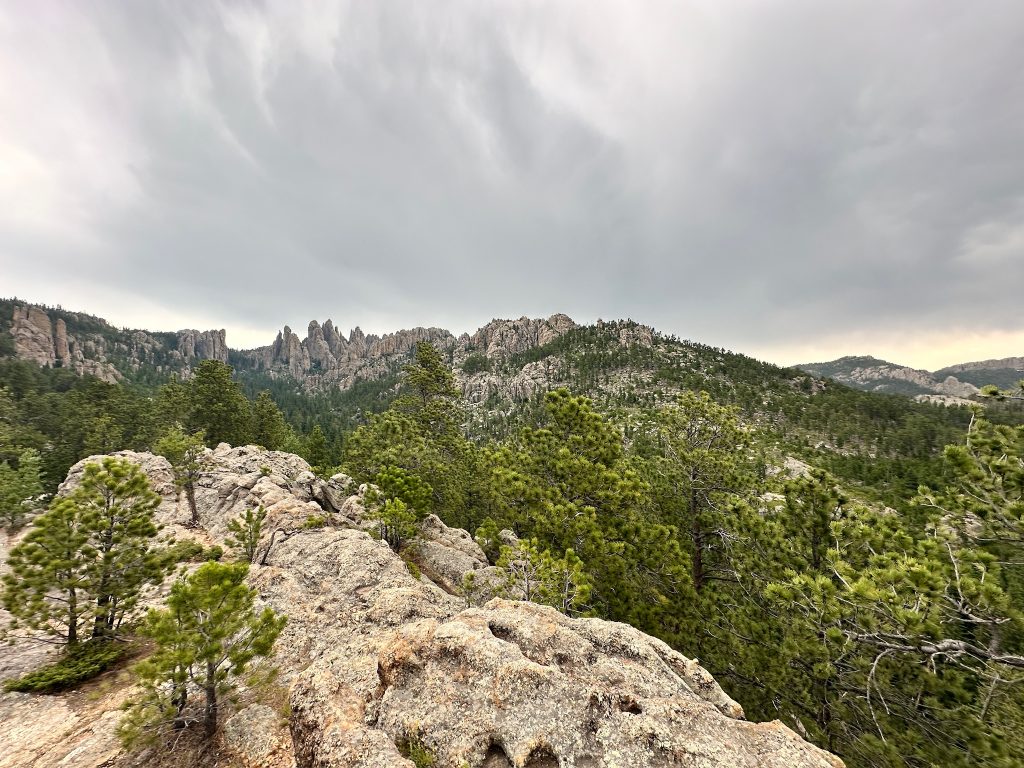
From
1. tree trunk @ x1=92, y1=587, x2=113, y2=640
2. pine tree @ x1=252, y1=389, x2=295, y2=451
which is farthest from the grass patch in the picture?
pine tree @ x1=252, y1=389, x2=295, y2=451

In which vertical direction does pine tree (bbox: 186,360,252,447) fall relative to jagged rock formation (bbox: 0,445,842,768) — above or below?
above

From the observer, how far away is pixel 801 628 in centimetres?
968

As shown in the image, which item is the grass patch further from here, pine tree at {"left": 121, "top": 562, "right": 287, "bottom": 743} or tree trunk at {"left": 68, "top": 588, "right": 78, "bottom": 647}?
tree trunk at {"left": 68, "top": 588, "right": 78, "bottom": 647}

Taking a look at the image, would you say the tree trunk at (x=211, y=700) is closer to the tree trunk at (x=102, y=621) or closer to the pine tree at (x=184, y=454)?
the tree trunk at (x=102, y=621)

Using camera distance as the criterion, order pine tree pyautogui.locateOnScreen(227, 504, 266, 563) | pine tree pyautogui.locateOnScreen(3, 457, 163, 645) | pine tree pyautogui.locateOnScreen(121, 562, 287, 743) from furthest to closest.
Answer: pine tree pyautogui.locateOnScreen(227, 504, 266, 563) < pine tree pyautogui.locateOnScreen(3, 457, 163, 645) < pine tree pyautogui.locateOnScreen(121, 562, 287, 743)

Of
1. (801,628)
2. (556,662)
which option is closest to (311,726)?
(556,662)

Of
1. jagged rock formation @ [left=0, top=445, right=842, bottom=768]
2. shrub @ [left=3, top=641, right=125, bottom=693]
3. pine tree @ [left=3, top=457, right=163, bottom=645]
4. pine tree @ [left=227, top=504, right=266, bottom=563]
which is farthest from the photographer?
pine tree @ [left=227, top=504, right=266, bottom=563]

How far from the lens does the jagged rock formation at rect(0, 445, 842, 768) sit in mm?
5523

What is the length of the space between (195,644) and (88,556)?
761 cm

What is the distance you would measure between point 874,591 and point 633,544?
7.02 metres

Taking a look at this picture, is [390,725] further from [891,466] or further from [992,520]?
[891,466]

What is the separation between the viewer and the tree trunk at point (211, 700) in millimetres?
7355

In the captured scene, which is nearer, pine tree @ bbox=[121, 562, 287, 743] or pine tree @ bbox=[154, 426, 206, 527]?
pine tree @ bbox=[121, 562, 287, 743]

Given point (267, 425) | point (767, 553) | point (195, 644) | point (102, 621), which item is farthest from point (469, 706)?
point (267, 425)
